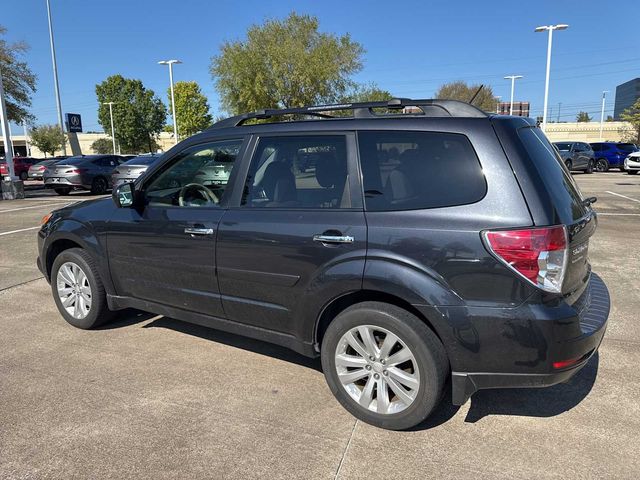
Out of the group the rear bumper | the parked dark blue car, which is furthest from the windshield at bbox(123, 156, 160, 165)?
the parked dark blue car

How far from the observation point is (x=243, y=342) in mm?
4262

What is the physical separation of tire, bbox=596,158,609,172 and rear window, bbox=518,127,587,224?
30184mm

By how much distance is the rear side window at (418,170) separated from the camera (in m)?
2.70

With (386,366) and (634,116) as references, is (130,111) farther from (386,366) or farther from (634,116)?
(386,366)

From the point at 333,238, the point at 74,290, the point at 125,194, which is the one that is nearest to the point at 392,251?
the point at 333,238

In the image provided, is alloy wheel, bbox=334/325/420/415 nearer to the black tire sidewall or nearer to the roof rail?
the roof rail

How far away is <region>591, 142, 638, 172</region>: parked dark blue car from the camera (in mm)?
28953

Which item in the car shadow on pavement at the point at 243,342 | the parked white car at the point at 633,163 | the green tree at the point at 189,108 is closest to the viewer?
the car shadow on pavement at the point at 243,342

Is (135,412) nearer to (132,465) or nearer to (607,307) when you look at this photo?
(132,465)

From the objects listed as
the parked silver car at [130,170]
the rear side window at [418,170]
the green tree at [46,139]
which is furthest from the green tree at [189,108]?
the rear side window at [418,170]

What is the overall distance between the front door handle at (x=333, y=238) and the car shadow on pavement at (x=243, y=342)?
1231mm

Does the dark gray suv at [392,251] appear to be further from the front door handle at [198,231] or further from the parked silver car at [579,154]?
the parked silver car at [579,154]

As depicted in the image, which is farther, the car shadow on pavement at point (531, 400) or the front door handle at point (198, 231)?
the front door handle at point (198, 231)

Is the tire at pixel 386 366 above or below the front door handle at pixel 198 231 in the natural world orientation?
below
